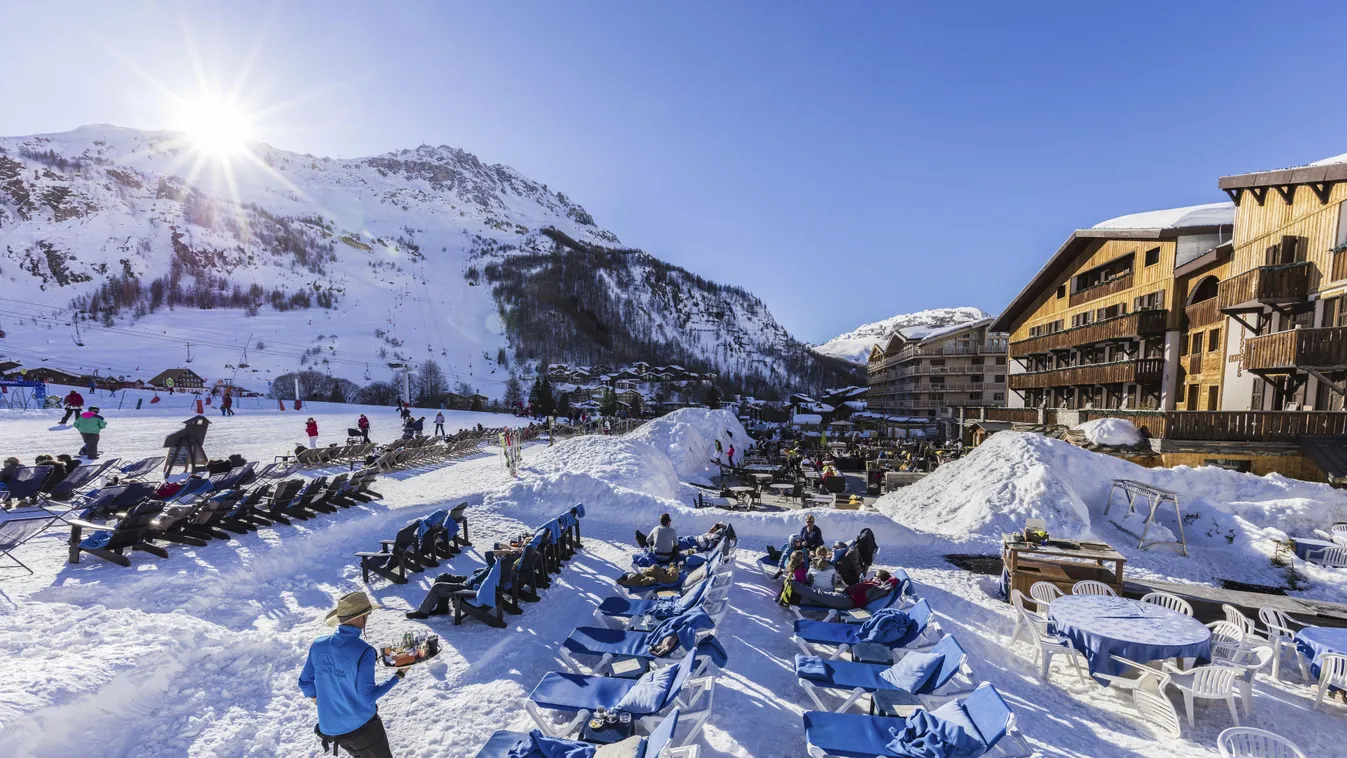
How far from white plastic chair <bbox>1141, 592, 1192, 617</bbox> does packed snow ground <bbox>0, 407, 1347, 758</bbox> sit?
40.6 inches

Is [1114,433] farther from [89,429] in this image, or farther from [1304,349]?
[89,429]

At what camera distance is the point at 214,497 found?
32.0ft

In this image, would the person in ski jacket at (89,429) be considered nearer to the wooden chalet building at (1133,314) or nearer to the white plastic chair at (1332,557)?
the white plastic chair at (1332,557)

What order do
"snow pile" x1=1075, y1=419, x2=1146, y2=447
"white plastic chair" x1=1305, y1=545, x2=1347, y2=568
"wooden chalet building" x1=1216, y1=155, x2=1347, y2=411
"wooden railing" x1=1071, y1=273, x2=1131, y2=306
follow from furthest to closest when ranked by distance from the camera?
"wooden railing" x1=1071, y1=273, x2=1131, y2=306
"snow pile" x1=1075, y1=419, x2=1146, y2=447
"wooden chalet building" x1=1216, y1=155, x2=1347, y2=411
"white plastic chair" x1=1305, y1=545, x2=1347, y2=568

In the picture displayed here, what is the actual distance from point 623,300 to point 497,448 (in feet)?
315

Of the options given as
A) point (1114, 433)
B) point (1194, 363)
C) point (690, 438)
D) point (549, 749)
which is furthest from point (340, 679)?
point (1194, 363)

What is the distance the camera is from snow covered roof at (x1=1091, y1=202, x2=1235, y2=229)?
1881cm

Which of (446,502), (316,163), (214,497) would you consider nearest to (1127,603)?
(446,502)

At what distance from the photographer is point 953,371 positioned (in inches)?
2046

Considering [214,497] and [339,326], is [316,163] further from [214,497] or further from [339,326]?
[214,497]

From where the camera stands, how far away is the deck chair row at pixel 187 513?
770cm

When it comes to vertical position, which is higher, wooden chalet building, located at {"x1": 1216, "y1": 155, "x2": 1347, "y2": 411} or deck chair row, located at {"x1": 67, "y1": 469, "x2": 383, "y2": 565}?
wooden chalet building, located at {"x1": 1216, "y1": 155, "x2": 1347, "y2": 411}

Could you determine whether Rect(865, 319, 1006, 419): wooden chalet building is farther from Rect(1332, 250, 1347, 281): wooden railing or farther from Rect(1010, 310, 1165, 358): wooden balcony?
Rect(1332, 250, 1347, 281): wooden railing

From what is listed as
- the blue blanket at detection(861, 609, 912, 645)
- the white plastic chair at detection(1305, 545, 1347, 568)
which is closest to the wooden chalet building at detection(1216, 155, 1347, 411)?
the white plastic chair at detection(1305, 545, 1347, 568)
